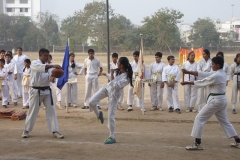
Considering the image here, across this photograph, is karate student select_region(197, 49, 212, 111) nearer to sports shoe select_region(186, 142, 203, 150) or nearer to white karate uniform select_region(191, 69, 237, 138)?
white karate uniform select_region(191, 69, 237, 138)

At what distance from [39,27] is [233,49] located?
3132cm

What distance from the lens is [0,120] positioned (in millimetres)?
10602

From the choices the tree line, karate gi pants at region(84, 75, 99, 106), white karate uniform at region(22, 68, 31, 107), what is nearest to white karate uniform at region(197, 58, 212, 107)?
karate gi pants at region(84, 75, 99, 106)

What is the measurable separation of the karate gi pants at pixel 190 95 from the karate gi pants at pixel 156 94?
0.80 metres

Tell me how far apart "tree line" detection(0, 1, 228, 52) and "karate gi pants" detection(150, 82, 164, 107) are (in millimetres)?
35291

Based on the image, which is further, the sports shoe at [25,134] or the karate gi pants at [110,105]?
the sports shoe at [25,134]

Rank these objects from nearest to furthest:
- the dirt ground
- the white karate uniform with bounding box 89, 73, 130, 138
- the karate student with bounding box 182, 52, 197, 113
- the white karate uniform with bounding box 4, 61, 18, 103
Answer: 1. the dirt ground
2. the white karate uniform with bounding box 89, 73, 130, 138
3. the karate student with bounding box 182, 52, 197, 113
4. the white karate uniform with bounding box 4, 61, 18, 103

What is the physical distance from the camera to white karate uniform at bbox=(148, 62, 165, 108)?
1205cm

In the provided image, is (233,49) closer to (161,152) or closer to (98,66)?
(98,66)

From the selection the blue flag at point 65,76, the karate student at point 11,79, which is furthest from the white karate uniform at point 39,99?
the karate student at point 11,79

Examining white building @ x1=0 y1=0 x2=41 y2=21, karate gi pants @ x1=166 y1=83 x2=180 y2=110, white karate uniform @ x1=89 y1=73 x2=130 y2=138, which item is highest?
white building @ x1=0 y1=0 x2=41 y2=21

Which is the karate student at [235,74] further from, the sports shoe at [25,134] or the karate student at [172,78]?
the sports shoe at [25,134]

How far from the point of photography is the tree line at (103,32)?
156 feet

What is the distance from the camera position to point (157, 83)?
12.1 m
